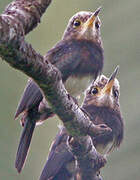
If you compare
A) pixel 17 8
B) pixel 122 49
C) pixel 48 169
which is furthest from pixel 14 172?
pixel 17 8

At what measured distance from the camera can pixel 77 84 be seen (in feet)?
11.1

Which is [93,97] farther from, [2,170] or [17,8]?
[17,8]

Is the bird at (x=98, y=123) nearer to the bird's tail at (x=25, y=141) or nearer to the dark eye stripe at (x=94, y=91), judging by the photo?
the dark eye stripe at (x=94, y=91)

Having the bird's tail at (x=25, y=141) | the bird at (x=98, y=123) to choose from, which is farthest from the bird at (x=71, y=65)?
the bird at (x=98, y=123)

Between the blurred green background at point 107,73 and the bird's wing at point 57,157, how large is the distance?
0.21ft

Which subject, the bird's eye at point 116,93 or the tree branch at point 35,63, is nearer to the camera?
the tree branch at point 35,63

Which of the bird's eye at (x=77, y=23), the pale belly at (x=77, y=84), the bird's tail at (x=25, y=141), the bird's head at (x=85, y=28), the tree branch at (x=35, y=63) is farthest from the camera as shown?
the bird's eye at (x=77, y=23)

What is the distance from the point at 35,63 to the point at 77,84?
4.33ft

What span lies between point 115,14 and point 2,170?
1013 mm

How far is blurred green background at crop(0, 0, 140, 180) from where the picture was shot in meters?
3.01

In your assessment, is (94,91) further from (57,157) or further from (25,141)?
(25,141)

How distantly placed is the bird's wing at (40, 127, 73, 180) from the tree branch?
63 cm

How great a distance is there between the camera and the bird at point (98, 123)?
330 centimetres

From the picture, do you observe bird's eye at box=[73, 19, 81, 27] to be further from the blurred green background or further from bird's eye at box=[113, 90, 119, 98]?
bird's eye at box=[113, 90, 119, 98]
